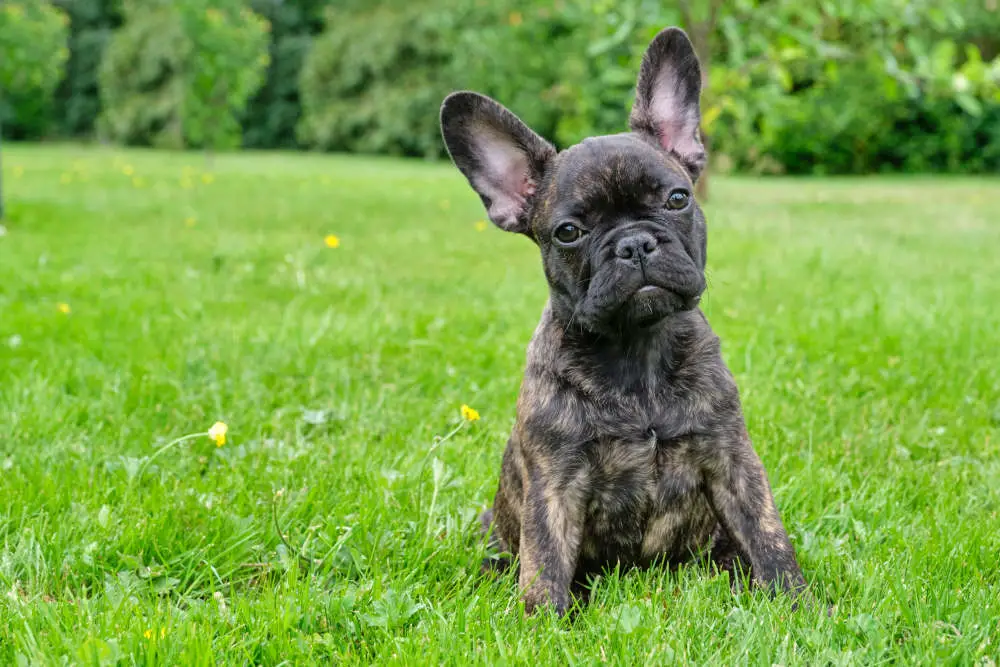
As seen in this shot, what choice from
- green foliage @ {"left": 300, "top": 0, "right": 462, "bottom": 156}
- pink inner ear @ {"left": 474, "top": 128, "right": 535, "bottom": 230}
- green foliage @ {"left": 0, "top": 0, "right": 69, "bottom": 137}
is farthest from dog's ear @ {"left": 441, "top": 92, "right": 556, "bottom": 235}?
green foliage @ {"left": 0, "top": 0, "right": 69, "bottom": 137}

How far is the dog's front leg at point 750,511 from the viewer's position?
268 centimetres

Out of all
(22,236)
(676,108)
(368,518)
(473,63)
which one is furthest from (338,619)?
(473,63)

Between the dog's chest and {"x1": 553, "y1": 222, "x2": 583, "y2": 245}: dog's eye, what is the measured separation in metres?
0.63

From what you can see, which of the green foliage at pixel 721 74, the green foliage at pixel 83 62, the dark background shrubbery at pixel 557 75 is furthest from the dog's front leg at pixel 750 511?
the green foliage at pixel 83 62

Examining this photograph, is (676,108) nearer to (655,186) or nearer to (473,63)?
(655,186)

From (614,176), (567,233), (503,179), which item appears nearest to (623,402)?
(567,233)

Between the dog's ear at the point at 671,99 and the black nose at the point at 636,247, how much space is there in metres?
0.59

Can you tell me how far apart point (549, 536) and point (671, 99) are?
1527 mm

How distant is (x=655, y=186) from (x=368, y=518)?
135 cm

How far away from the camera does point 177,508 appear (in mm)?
3100

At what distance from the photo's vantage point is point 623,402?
2764mm

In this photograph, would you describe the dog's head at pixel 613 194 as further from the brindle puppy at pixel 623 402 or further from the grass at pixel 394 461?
the grass at pixel 394 461

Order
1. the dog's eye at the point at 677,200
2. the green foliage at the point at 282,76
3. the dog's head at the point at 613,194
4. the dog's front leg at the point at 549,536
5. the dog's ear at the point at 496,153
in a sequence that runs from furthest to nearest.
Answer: the green foliage at the point at 282,76 → the dog's ear at the point at 496,153 → the dog's eye at the point at 677,200 → the dog's head at the point at 613,194 → the dog's front leg at the point at 549,536

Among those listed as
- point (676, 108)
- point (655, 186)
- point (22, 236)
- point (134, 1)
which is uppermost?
point (134, 1)
